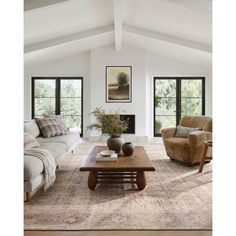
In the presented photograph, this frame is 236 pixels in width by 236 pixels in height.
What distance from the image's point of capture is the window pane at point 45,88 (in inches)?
391

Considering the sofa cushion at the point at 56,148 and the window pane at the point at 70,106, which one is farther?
the window pane at the point at 70,106

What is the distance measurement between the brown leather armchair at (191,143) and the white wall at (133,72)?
342 centimetres

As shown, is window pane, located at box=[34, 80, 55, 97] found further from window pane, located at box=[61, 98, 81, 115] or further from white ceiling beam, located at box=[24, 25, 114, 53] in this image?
white ceiling beam, located at box=[24, 25, 114, 53]

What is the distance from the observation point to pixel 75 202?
11.9 feet

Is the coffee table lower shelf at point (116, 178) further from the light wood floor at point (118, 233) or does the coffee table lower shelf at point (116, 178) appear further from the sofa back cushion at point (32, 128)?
the sofa back cushion at point (32, 128)

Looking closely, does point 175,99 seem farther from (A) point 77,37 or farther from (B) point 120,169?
(B) point 120,169

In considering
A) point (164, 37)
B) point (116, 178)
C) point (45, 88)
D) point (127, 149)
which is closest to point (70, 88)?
point (45, 88)

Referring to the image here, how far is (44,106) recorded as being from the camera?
392 inches

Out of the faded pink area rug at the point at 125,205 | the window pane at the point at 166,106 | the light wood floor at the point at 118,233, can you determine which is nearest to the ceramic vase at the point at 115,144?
the faded pink area rug at the point at 125,205

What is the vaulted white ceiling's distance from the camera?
19.0 feet

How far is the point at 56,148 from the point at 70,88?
516cm

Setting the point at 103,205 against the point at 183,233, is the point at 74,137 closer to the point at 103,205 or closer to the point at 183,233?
the point at 103,205

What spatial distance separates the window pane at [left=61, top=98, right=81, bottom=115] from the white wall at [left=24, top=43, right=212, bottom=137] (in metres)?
0.26
